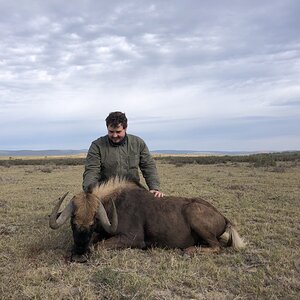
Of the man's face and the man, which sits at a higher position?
the man's face

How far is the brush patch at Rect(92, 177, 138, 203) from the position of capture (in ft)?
22.0

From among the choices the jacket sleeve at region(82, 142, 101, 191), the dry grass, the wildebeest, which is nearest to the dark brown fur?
the wildebeest

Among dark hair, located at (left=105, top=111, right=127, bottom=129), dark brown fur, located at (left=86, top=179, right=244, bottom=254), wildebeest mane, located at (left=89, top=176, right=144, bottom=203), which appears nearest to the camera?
dark brown fur, located at (left=86, top=179, right=244, bottom=254)

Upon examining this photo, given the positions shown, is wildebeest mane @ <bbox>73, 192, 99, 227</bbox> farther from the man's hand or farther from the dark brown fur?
the man's hand

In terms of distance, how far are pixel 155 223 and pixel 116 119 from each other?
1933 mm

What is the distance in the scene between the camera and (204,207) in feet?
21.8

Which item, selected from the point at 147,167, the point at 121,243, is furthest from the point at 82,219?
the point at 147,167

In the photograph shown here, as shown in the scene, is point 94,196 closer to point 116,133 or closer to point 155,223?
point 155,223

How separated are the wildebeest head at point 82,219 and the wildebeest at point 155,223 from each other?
0.8 inches

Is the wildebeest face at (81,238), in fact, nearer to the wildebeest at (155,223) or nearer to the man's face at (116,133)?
the wildebeest at (155,223)

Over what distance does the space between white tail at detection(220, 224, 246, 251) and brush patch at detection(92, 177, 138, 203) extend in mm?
1736

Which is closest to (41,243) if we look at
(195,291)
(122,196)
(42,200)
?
(122,196)

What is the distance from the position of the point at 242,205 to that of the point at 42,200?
6133 millimetres

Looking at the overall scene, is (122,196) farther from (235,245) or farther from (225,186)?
Result: (225,186)
